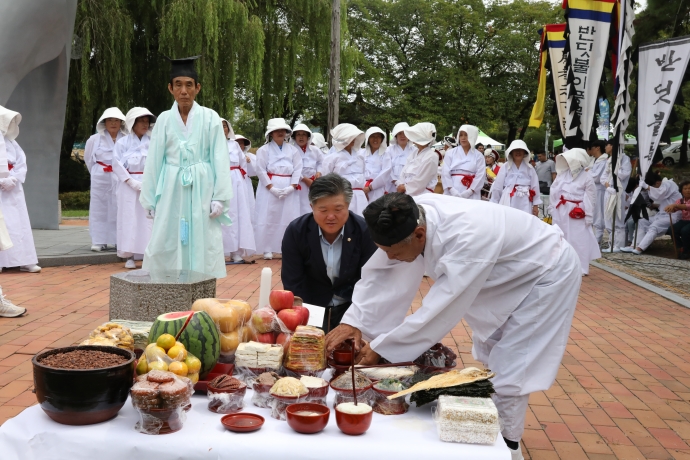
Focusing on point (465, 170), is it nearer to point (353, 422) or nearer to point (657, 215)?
point (657, 215)

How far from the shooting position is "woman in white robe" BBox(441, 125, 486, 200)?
10.4 meters

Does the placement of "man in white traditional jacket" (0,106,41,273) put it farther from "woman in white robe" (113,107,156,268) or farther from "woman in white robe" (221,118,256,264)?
"woman in white robe" (221,118,256,264)

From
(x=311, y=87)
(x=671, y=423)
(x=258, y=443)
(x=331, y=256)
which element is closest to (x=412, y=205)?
(x=258, y=443)

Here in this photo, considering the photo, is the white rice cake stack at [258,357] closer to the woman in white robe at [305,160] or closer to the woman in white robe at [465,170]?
the woman in white robe at [465,170]

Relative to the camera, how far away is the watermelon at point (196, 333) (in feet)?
8.40

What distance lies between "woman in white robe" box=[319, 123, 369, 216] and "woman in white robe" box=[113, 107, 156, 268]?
2836 mm

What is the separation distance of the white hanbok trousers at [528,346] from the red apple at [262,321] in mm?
989

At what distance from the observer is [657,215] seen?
13.6 m

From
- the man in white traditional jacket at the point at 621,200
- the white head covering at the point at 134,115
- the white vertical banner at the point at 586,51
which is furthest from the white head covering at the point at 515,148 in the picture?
the white head covering at the point at 134,115

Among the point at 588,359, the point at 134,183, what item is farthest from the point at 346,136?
the point at 588,359

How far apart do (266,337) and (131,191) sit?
6998 mm

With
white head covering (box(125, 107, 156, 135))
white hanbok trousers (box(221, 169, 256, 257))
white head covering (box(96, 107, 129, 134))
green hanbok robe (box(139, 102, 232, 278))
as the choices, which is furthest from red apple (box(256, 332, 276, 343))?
white head covering (box(96, 107, 129, 134))

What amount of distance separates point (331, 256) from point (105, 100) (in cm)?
1250

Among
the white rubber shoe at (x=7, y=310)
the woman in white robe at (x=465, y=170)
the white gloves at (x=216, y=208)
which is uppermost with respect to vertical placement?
the woman in white robe at (x=465, y=170)
